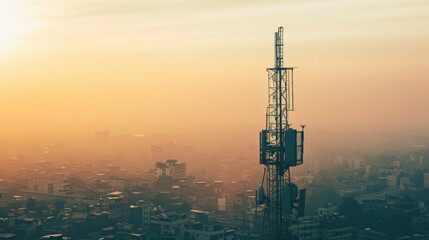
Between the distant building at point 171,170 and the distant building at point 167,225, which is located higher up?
the distant building at point 171,170

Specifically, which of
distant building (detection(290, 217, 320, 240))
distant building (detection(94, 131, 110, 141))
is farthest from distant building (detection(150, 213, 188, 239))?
distant building (detection(94, 131, 110, 141))

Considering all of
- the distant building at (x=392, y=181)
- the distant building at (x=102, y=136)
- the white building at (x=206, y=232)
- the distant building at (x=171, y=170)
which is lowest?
the white building at (x=206, y=232)

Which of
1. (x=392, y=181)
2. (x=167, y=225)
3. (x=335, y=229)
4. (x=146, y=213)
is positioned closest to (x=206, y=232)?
(x=167, y=225)

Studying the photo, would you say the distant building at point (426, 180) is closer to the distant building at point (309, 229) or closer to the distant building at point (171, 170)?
the distant building at point (171, 170)

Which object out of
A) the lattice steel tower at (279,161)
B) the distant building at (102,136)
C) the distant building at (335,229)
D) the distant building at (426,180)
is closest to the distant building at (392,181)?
the distant building at (426,180)

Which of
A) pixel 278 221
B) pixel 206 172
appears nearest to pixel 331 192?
pixel 206 172

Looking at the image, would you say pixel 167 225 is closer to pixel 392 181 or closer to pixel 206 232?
pixel 206 232

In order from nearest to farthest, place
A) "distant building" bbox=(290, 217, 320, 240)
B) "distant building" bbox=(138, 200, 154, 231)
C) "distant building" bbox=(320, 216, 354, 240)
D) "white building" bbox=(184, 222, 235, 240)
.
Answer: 1. "white building" bbox=(184, 222, 235, 240)
2. "distant building" bbox=(290, 217, 320, 240)
3. "distant building" bbox=(320, 216, 354, 240)
4. "distant building" bbox=(138, 200, 154, 231)

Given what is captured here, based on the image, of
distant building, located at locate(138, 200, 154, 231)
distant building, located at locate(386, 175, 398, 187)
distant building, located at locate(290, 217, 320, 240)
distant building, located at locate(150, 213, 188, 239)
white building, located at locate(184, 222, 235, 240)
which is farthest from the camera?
distant building, located at locate(386, 175, 398, 187)

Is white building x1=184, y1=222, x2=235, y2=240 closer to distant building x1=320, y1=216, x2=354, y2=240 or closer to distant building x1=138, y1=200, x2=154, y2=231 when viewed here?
distant building x1=320, y1=216, x2=354, y2=240

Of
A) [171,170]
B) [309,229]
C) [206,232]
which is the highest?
[171,170]

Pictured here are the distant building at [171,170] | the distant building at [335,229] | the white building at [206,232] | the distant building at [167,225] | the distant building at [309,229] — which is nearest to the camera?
the white building at [206,232]
